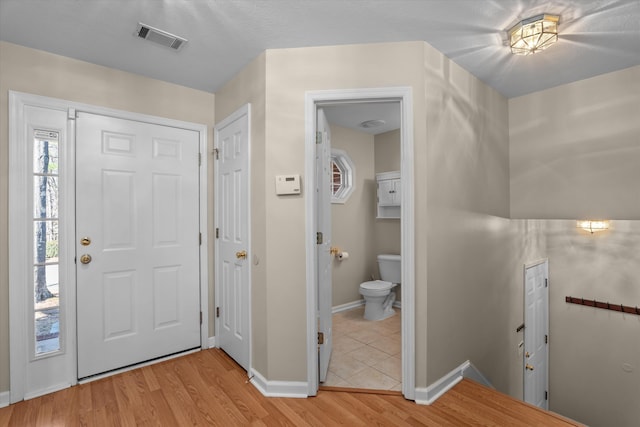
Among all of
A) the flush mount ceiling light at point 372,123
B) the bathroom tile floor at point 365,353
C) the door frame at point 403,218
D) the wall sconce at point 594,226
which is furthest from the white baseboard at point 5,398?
the wall sconce at point 594,226

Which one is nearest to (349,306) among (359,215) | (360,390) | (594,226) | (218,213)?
(359,215)

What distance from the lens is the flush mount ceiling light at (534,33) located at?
1805 mm

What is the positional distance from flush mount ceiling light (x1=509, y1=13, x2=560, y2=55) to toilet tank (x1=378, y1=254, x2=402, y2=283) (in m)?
2.64

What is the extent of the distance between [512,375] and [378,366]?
1.74 metres

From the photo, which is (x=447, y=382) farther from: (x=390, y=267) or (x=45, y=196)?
(x=45, y=196)

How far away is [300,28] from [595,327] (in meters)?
4.27

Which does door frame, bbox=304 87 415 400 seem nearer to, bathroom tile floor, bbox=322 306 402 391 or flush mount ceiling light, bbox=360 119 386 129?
bathroom tile floor, bbox=322 306 402 391

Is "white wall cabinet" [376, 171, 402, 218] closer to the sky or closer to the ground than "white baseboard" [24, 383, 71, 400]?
closer to the sky

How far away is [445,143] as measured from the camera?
2.24 meters

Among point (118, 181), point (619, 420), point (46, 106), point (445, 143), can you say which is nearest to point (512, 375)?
point (619, 420)

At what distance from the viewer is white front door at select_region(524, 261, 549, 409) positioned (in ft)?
11.5

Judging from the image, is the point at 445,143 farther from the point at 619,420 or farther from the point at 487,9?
the point at 619,420

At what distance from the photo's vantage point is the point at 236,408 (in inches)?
78.0

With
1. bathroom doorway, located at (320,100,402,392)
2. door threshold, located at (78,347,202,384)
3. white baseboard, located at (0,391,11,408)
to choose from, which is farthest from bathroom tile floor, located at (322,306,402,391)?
white baseboard, located at (0,391,11,408)
